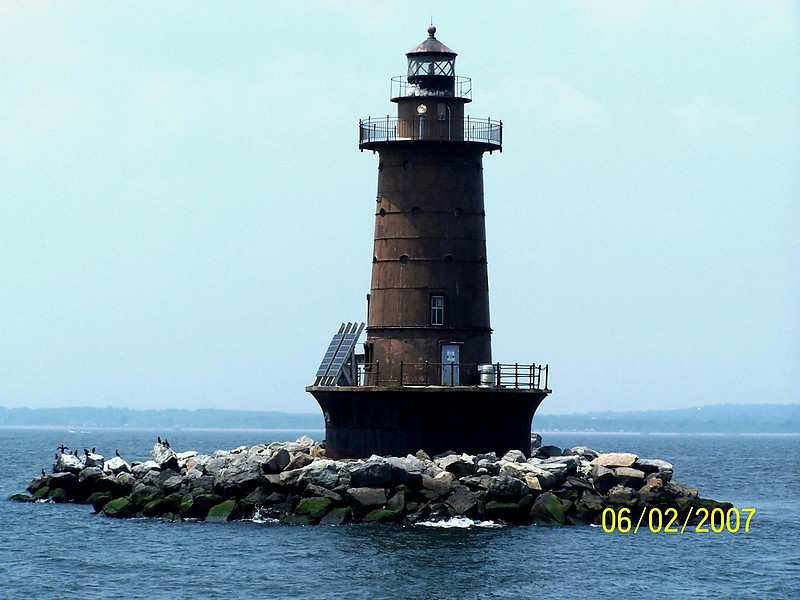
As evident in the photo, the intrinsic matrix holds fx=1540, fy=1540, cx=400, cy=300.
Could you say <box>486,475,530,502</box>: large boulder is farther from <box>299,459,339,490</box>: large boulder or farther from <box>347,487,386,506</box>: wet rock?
<box>299,459,339,490</box>: large boulder

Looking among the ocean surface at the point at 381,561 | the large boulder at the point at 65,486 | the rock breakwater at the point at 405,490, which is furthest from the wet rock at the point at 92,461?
the ocean surface at the point at 381,561

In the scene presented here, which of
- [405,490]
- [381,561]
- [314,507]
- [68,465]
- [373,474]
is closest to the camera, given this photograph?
[381,561]

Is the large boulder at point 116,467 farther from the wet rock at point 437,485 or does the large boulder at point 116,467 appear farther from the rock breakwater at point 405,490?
the wet rock at point 437,485

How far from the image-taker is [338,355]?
44812 mm

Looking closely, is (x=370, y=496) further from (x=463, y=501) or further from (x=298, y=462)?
(x=298, y=462)

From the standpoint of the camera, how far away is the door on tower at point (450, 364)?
1700 inches

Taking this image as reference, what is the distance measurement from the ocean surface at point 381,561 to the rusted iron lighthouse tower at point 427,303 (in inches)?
186

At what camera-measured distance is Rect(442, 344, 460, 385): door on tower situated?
43188mm

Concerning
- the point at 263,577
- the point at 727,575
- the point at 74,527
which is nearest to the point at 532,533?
the point at 727,575

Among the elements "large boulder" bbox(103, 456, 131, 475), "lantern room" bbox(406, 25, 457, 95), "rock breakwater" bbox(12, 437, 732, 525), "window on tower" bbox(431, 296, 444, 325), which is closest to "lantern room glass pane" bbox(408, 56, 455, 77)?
"lantern room" bbox(406, 25, 457, 95)
